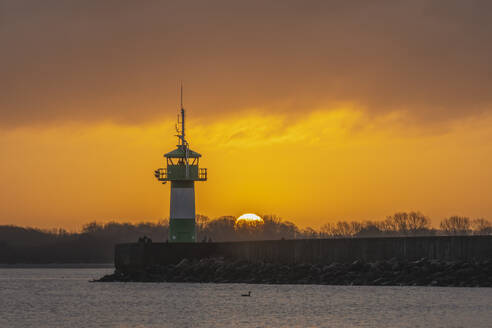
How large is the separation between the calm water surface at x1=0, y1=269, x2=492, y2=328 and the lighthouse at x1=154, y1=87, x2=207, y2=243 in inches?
217

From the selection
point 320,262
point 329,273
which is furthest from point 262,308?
point 320,262

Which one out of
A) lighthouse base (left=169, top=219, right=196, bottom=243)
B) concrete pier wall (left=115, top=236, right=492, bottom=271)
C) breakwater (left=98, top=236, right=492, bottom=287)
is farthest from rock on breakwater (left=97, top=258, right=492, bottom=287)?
lighthouse base (left=169, top=219, right=196, bottom=243)

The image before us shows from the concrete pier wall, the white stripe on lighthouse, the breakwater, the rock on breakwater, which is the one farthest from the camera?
the white stripe on lighthouse

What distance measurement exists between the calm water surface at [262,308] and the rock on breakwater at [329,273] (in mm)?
471

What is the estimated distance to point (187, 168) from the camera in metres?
54.9

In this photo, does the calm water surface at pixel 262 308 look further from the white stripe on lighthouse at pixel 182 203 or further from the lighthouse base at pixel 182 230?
the white stripe on lighthouse at pixel 182 203

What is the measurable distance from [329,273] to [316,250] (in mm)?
1929

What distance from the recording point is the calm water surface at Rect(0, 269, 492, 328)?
32625mm

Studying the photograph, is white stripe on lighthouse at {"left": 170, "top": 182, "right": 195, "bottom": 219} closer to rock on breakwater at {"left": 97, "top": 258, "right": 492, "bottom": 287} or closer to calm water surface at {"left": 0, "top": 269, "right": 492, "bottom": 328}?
rock on breakwater at {"left": 97, "top": 258, "right": 492, "bottom": 287}

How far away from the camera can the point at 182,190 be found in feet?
178

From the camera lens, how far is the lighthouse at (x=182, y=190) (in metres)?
54.0

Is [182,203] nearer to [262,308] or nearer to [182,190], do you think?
[182,190]

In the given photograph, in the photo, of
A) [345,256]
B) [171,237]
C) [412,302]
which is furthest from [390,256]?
[171,237]

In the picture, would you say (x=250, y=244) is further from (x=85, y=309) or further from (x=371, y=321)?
(x=371, y=321)
